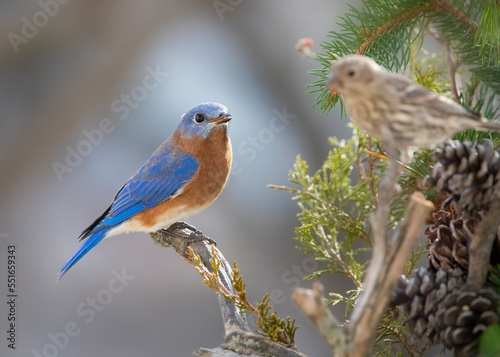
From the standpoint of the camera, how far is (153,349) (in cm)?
199

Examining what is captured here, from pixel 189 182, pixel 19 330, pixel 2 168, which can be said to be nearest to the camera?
pixel 189 182

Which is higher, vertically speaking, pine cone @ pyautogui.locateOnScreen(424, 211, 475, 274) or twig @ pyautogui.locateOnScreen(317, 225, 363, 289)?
pine cone @ pyautogui.locateOnScreen(424, 211, 475, 274)

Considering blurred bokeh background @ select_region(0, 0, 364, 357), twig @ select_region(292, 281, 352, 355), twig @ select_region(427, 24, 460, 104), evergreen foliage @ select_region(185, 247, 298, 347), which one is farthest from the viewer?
blurred bokeh background @ select_region(0, 0, 364, 357)

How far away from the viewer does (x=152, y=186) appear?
1.25 m

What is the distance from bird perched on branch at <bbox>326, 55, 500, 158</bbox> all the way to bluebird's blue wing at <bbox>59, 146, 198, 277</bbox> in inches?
26.7

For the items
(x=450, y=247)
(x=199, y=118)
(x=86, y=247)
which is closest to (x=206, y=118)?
(x=199, y=118)

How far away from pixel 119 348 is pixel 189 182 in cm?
106

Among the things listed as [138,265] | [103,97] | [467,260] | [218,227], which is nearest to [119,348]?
[138,265]

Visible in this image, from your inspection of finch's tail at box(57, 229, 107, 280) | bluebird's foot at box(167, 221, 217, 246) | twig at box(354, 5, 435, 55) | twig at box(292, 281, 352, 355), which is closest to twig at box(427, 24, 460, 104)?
twig at box(354, 5, 435, 55)

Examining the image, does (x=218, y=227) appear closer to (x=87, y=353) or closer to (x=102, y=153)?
(x=102, y=153)

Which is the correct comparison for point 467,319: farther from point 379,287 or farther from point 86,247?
point 86,247

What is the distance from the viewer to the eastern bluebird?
3.94 ft

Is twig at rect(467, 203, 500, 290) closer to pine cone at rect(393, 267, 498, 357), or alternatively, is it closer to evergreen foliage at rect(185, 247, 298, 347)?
pine cone at rect(393, 267, 498, 357)

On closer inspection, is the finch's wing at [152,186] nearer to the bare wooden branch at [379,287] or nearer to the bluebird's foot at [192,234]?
the bluebird's foot at [192,234]
